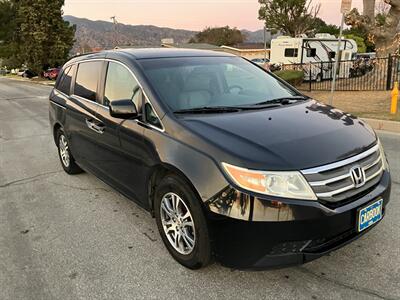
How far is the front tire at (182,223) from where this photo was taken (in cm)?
271

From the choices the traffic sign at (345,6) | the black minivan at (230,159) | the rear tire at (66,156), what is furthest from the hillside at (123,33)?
the black minivan at (230,159)

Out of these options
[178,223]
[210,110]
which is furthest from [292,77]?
[178,223]

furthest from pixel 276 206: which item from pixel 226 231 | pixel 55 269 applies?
pixel 55 269

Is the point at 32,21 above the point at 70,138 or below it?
above

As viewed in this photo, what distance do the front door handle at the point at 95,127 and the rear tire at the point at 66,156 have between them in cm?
114

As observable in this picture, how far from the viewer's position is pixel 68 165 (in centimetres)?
550

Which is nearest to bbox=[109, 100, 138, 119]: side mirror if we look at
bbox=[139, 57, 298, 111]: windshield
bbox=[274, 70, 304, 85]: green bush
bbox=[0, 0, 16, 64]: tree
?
bbox=[139, 57, 298, 111]: windshield

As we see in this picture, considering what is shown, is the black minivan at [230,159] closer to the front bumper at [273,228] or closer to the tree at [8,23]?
the front bumper at [273,228]

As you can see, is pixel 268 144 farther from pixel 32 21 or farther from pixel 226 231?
pixel 32 21

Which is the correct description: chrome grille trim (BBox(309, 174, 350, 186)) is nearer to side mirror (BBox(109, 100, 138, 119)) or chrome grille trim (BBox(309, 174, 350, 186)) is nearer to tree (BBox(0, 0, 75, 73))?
side mirror (BBox(109, 100, 138, 119))

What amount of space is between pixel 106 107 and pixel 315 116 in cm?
208

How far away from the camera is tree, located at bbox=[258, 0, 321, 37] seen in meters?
51.0

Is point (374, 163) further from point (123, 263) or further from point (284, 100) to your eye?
point (123, 263)

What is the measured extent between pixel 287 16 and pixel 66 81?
51.6 m
